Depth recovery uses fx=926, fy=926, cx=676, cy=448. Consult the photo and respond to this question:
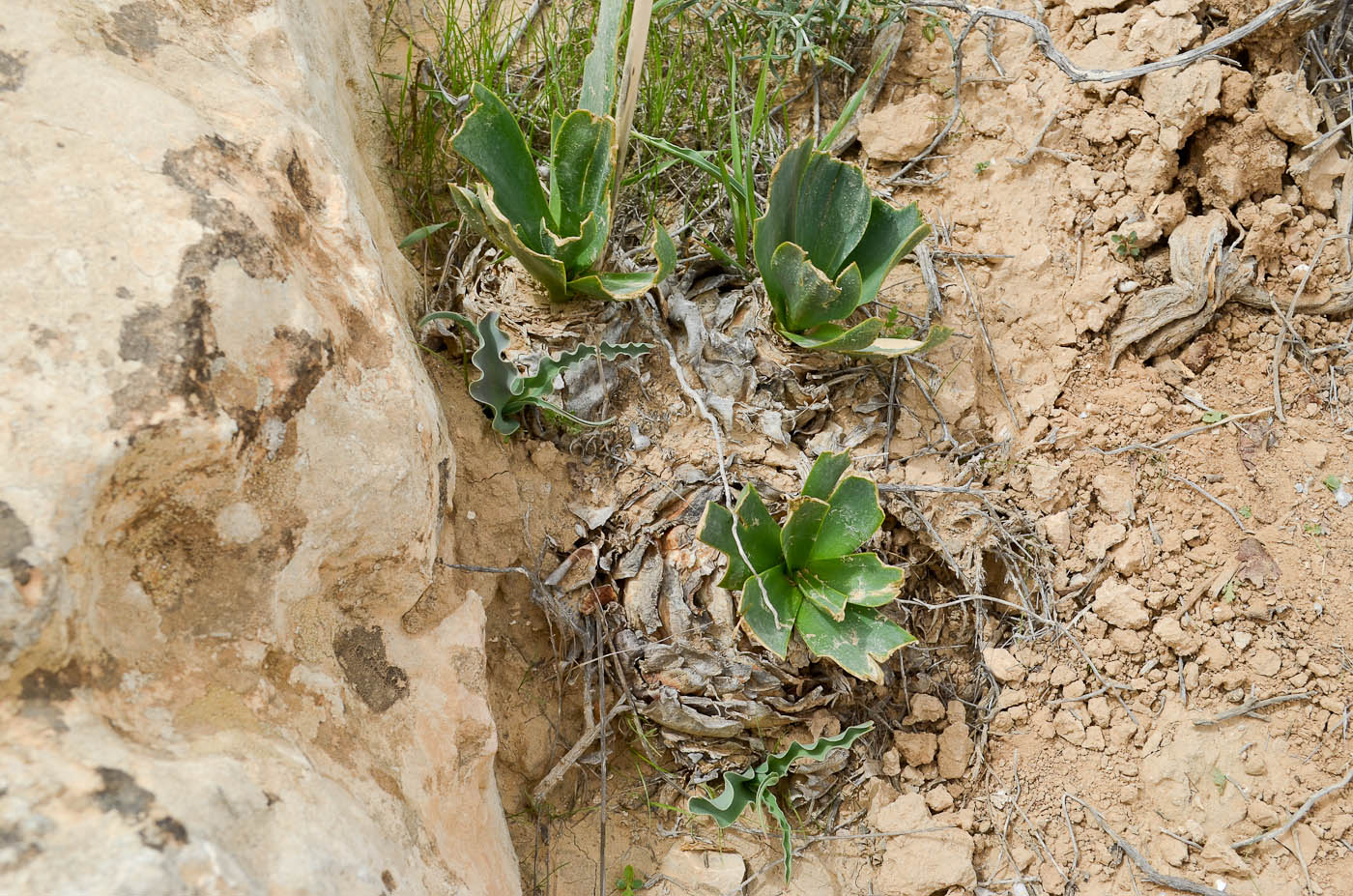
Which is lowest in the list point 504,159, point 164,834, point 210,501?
point 164,834

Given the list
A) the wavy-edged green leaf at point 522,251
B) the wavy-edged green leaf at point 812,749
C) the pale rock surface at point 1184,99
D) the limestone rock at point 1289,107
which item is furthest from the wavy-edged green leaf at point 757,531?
the limestone rock at point 1289,107

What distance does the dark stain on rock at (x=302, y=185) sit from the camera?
4.70 feet

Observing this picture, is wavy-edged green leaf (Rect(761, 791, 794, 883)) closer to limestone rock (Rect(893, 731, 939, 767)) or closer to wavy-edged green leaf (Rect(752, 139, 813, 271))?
limestone rock (Rect(893, 731, 939, 767))

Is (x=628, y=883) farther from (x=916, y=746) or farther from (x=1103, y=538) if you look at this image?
(x=1103, y=538)

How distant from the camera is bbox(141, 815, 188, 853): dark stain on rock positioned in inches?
37.9

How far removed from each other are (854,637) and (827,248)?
33.1 inches

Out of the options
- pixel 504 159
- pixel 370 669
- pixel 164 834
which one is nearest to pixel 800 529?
pixel 370 669

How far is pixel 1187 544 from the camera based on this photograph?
2025 mm

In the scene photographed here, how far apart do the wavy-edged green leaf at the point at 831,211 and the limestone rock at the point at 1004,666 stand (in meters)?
0.91

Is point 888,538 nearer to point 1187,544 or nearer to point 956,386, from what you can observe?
point 956,386

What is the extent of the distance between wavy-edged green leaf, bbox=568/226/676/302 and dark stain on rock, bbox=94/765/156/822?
1179 millimetres

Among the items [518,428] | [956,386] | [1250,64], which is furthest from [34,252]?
[1250,64]

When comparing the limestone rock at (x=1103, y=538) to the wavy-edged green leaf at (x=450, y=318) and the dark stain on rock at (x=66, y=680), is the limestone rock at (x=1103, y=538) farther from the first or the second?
the dark stain on rock at (x=66, y=680)

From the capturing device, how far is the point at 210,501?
121 cm
